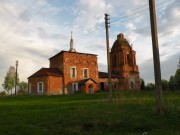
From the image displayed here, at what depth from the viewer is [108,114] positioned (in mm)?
11023

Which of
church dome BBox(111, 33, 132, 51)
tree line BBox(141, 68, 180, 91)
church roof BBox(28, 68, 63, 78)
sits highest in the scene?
church dome BBox(111, 33, 132, 51)

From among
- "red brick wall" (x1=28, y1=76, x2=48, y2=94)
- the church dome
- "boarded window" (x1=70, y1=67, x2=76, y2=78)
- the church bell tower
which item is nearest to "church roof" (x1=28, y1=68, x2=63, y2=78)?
"red brick wall" (x1=28, y1=76, x2=48, y2=94)

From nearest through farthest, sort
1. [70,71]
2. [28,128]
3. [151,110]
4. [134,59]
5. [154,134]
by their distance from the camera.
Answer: [154,134] < [28,128] < [151,110] < [70,71] < [134,59]

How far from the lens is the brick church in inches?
1638

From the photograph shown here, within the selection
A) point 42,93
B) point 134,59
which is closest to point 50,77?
point 42,93

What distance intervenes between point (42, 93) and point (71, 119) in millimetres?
31652

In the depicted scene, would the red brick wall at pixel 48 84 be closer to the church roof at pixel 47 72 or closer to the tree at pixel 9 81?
the church roof at pixel 47 72

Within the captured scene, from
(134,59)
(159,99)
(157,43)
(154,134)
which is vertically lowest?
(154,134)

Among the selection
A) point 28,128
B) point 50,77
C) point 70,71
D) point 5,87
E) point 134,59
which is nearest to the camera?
point 28,128

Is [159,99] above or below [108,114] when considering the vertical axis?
above

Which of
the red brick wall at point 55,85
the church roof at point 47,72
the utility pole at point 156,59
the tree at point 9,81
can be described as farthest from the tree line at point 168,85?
the tree at point 9,81

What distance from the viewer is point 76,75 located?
147 feet

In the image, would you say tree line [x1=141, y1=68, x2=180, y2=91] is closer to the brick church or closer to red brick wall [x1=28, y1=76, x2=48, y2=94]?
the brick church

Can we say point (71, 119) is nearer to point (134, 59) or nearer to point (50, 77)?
point (50, 77)
